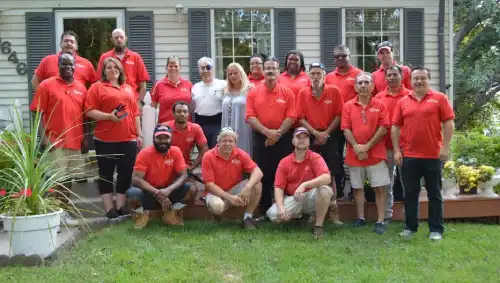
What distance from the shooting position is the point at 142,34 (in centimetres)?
809

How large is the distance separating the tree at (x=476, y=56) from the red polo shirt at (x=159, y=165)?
7002 millimetres

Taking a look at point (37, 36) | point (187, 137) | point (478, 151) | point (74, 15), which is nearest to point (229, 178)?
point (187, 137)

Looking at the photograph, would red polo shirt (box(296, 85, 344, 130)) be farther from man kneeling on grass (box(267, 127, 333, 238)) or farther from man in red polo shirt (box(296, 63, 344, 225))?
man kneeling on grass (box(267, 127, 333, 238))

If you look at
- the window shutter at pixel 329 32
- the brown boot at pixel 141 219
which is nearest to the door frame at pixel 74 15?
the window shutter at pixel 329 32

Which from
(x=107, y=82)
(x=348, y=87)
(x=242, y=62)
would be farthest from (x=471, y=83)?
(x=107, y=82)

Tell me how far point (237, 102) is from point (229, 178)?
32.7 inches

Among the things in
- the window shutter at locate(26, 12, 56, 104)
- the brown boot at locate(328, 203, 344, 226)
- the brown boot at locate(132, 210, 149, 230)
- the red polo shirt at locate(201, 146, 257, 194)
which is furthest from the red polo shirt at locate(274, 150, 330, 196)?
the window shutter at locate(26, 12, 56, 104)

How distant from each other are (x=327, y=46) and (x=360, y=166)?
3631 millimetres

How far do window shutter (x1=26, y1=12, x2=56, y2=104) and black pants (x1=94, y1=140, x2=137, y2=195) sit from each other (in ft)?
11.4

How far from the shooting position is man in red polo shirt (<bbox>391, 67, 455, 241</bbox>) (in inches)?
185

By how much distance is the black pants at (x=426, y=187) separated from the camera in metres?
4.77

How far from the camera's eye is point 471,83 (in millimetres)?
10055

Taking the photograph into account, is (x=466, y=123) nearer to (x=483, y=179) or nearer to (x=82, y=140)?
(x=483, y=179)

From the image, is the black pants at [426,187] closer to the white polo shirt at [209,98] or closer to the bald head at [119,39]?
the white polo shirt at [209,98]
